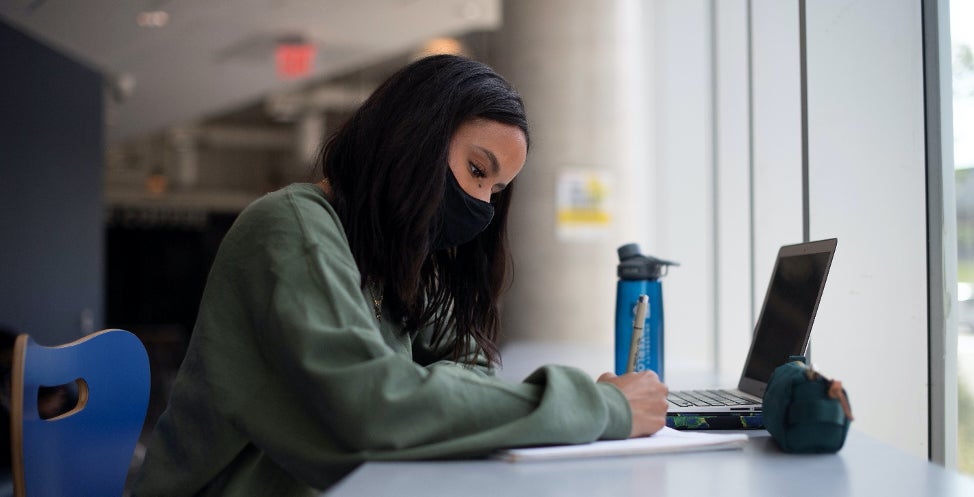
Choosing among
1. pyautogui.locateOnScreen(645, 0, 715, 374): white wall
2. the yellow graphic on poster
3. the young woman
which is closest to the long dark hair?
the young woman

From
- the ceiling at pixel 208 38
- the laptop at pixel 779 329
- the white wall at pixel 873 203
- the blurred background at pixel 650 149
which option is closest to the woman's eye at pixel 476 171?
the blurred background at pixel 650 149

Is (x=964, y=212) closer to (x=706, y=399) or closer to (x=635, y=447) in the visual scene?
(x=706, y=399)

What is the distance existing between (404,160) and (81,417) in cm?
60

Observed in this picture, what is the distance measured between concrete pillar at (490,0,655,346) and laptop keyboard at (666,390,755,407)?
8.38ft

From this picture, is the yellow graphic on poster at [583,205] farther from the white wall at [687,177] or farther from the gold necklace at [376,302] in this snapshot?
the gold necklace at [376,302]

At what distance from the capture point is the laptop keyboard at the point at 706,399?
145 cm

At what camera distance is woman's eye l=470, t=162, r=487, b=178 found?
52.9 inches

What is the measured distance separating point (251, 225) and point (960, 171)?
1.22 m

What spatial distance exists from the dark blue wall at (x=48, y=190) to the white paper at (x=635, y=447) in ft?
12.7

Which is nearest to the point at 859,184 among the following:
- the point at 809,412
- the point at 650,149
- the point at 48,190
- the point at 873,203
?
the point at 873,203

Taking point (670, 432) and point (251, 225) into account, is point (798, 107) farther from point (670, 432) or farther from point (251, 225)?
point (251, 225)

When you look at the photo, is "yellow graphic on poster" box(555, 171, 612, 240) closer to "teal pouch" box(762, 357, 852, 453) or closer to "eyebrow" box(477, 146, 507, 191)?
"eyebrow" box(477, 146, 507, 191)

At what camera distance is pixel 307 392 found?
0.98m

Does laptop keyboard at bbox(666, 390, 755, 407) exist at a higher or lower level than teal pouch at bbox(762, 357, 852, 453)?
lower
